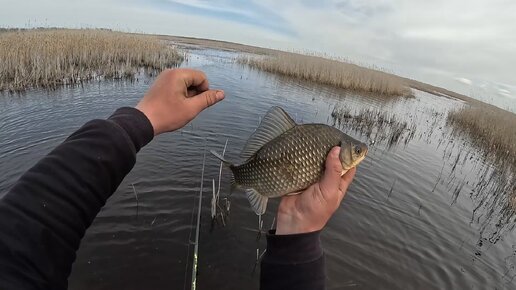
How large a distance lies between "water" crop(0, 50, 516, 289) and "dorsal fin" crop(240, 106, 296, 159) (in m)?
3.25

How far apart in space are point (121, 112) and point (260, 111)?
13696 mm

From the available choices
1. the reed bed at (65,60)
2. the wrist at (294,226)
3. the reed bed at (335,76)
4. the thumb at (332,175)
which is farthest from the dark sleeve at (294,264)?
the reed bed at (335,76)

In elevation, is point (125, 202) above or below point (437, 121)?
below

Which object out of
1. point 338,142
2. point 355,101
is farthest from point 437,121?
point 338,142

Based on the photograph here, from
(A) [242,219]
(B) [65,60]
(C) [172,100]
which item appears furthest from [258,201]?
(B) [65,60]

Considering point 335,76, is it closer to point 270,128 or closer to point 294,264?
point 270,128

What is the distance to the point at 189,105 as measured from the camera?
1784mm

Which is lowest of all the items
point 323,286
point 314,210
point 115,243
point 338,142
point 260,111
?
point 115,243

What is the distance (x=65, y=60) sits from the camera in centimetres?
1720

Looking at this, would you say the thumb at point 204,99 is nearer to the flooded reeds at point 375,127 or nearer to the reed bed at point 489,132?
the flooded reeds at point 375,127

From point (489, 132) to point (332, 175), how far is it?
19.9 m

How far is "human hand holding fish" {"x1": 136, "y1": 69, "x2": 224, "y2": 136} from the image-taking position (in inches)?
65.1

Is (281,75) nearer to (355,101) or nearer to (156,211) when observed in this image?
(355,101)

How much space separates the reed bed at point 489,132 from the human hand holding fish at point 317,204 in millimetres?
14629
